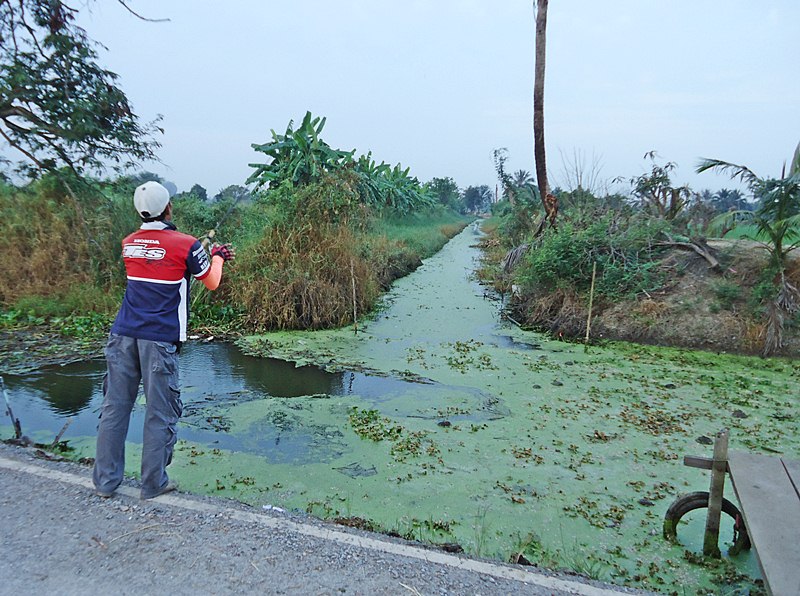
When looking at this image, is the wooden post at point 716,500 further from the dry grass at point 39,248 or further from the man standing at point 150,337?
the dry grass at point 39,248

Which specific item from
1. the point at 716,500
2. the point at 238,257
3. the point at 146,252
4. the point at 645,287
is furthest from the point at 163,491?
the point at 645,287

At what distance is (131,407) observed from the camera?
304cm

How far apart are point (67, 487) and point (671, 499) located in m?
3.58

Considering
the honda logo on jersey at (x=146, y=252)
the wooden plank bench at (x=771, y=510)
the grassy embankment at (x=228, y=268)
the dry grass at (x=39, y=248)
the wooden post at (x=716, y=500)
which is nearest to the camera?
the wooden plank bench at (x=771, y=510)

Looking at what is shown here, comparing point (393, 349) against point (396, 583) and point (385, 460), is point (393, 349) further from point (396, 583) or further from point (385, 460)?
point (396, 583)

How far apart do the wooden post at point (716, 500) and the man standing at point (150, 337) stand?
2876mm

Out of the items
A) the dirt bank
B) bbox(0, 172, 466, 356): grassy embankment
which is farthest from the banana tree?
the dirt bank

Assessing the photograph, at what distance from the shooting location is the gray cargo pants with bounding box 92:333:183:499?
118 inches

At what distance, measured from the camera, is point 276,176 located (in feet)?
44.9

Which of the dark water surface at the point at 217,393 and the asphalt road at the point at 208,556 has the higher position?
the asphalt road at the point at 208,556

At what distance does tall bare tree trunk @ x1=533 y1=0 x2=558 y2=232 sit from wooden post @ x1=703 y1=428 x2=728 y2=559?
8.44m

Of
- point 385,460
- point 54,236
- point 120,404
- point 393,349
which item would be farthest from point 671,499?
point 54,236

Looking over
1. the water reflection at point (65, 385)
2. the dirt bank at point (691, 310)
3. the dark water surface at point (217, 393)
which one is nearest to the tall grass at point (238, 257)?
the dark water surface at point (217, 393)

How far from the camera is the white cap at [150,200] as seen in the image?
297 centimetres
